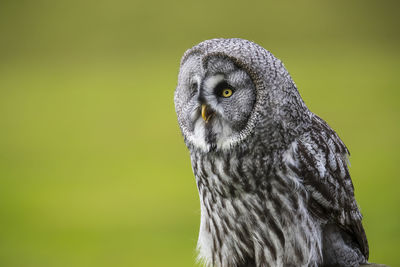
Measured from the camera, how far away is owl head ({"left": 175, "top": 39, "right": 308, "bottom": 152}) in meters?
1.40

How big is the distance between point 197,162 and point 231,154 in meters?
0.14

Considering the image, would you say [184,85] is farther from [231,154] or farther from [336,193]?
[336,193]

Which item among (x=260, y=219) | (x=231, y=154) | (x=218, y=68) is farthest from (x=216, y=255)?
(x=218, y=68)

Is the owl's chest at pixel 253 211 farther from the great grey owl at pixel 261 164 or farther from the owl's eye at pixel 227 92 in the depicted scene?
the owl's eye at pixel 227 92

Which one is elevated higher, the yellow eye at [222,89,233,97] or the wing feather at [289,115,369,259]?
the yellow eye at [222,89,233,97]

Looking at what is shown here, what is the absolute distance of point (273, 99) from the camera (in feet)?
4.64

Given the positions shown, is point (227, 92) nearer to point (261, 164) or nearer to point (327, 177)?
point (261, 164)

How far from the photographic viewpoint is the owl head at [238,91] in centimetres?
140

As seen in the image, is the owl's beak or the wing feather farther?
the wing feather

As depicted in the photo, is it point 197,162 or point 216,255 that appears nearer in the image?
point 197,162

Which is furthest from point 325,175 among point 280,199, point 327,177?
point 280,199

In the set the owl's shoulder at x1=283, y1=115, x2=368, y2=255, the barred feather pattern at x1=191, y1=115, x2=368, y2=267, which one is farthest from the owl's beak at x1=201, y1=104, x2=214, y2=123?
the owl's shoulder at x1=283, y1=115, x2=368, y2=255

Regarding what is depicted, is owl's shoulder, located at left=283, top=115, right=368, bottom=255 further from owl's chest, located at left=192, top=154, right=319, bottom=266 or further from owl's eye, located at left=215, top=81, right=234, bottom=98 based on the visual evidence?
owl's eye, located at left=215, top=81, right=234, bottom=98

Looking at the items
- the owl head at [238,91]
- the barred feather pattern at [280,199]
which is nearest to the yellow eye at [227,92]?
the owl head at [238,91]
